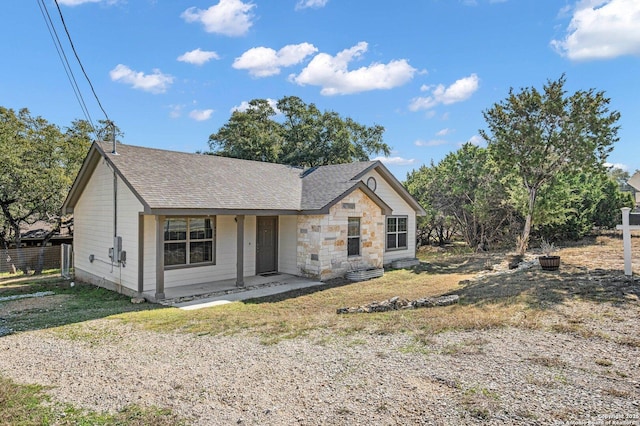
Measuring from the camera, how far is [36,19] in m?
8.91

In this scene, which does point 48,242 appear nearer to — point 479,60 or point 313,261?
point 313,261

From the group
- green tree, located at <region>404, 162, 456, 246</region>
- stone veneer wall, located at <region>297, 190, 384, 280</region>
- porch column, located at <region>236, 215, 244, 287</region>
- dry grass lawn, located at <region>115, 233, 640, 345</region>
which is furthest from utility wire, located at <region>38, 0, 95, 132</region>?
green tree, located at <region>404, 162, 456, 246</region>

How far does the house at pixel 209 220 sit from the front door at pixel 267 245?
0.03 m

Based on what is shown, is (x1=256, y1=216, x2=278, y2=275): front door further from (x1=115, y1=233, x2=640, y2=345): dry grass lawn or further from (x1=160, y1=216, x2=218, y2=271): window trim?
(x1=115, y1=233, x2=640, y2=345): dry grass lawn

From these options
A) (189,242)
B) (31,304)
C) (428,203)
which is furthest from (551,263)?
(31,304)

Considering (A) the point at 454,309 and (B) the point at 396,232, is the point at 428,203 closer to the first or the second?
(B) the point at 396,232

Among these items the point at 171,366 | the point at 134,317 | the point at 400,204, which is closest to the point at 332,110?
the point at 400,204

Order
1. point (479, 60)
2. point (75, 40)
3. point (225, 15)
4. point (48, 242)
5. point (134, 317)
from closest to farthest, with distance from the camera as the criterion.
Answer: point (134, 317), point (75, 40), point (225, 15), point (479, 60), point (48, 242)

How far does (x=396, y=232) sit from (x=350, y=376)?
1233 cm

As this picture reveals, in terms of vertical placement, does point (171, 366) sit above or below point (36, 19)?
below

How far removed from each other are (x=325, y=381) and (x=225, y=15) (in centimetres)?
1090

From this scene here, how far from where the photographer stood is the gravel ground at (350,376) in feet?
12.0

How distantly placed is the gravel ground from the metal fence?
16.7 m

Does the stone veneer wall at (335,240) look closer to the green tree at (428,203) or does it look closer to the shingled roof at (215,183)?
the shingled roof at (215,183)
